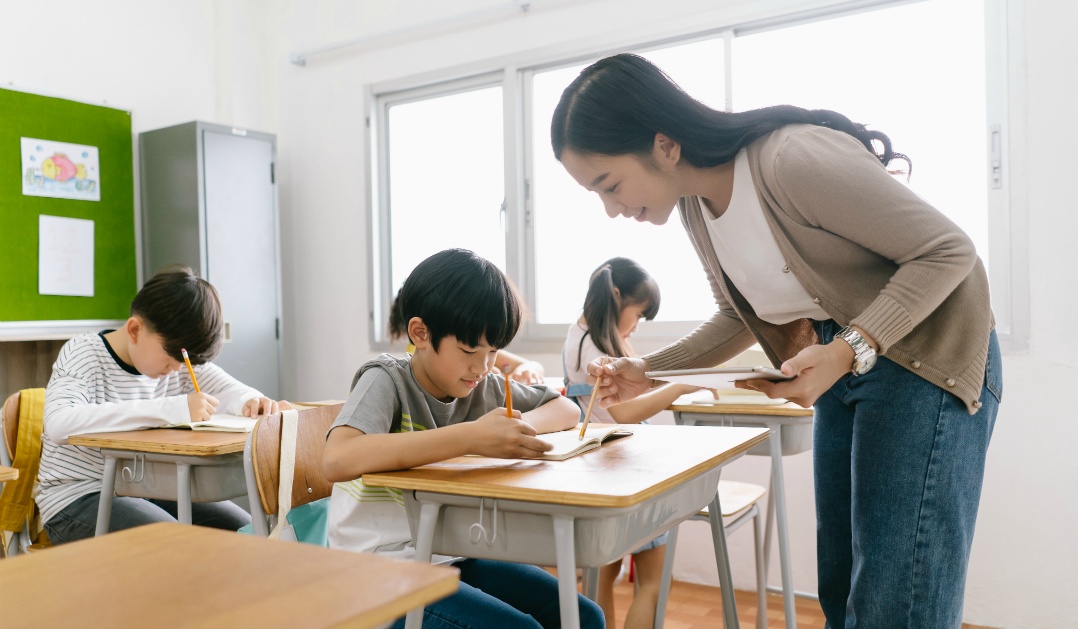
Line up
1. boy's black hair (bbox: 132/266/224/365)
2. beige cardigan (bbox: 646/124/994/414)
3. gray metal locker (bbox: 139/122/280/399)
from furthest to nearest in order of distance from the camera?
gray metal locker (bbox: 139/122/280/399) < boy's black hair (bbox: 132/266/224/365) < beige cardigan (bbox: 646/124/994/414)

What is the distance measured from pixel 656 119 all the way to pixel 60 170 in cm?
339

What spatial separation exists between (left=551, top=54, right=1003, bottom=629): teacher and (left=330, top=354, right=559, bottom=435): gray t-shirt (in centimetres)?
50

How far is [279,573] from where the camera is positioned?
69 cm

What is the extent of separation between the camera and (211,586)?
658 mm

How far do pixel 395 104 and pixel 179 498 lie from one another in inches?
112

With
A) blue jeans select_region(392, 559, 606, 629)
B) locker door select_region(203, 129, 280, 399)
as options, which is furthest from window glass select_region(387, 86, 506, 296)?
blue jeans select_region(392, 559, 606, 629)

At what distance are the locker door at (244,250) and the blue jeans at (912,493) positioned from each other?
135 inches

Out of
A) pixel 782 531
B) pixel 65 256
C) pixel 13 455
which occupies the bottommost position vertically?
pixel 782 531

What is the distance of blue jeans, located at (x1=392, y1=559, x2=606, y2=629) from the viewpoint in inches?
49.5

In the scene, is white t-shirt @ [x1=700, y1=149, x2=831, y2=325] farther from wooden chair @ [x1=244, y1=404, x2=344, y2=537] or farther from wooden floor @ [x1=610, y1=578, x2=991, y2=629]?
wooden floor @ [x1=610, y1=578, x2=991, y2=629]

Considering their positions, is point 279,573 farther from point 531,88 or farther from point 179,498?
point 531,88

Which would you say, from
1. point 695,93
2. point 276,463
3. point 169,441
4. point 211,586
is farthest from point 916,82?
point 211,586

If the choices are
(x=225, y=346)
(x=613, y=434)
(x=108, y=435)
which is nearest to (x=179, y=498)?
(x=108, y=435)

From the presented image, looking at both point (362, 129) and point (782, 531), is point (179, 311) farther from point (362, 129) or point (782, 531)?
point (362, 129)
